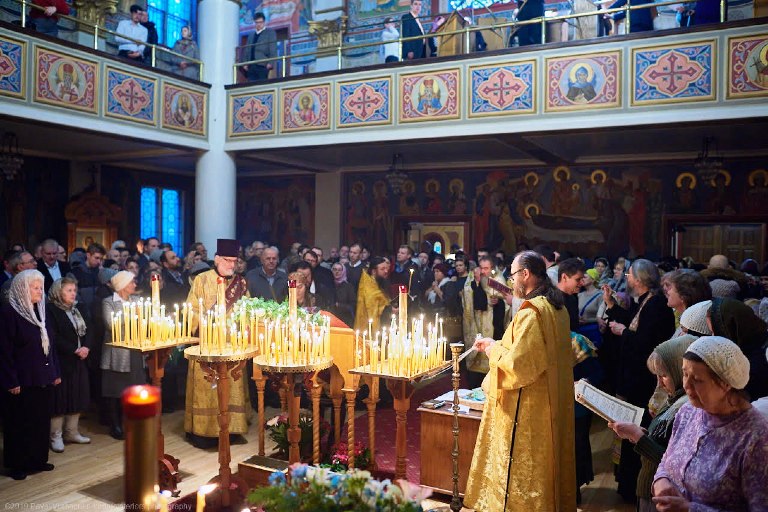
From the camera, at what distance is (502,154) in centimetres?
1232

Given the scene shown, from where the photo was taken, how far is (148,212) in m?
14.7

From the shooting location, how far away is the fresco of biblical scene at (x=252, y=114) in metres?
10.3

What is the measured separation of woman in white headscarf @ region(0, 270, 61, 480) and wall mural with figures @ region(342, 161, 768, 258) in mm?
9228

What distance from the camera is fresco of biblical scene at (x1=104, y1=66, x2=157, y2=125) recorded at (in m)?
9.02

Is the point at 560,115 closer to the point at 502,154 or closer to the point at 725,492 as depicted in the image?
the point at 502,154

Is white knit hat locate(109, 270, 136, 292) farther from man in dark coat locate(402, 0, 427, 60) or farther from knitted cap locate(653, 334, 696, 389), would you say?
man in dark coat locate(402, 0, 427, 60)

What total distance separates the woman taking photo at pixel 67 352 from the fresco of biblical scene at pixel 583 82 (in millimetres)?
5954

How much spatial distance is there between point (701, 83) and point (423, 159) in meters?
6.54

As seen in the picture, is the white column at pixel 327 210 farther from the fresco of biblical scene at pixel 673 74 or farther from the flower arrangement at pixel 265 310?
the flower arrangement at pixel 265 310

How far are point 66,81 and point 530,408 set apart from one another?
757cm

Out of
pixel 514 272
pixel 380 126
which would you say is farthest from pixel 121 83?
pixel 514 272

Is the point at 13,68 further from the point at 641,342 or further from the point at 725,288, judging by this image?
the point at 725,288

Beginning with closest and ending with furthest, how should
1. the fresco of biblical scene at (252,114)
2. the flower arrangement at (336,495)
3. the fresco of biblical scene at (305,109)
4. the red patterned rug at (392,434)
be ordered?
the flower arrangement at (336,495) < the red patterned rug at (392,434) < the fresco of biblical scene at (305,109) < the fresco of biblical scene at (252,114)

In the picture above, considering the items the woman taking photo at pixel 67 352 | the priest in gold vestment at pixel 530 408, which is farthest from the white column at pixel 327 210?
the priest in gold vestment at pixel 530 408
